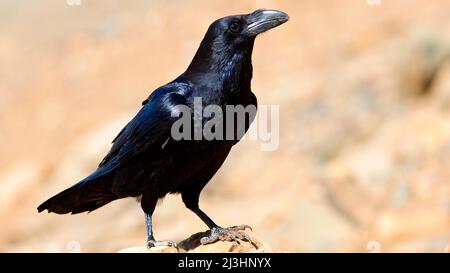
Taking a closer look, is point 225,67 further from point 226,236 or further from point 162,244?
point 162,244

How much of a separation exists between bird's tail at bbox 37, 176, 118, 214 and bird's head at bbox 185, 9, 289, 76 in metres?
1.23

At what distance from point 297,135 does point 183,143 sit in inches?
353

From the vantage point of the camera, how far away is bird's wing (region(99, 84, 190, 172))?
7.43 metres

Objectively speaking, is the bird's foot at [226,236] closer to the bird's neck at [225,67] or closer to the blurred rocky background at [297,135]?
the bird's neck at [225,67]

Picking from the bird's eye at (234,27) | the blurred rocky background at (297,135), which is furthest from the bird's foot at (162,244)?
the blurred rocky background at (297,135)

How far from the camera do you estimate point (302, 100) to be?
16.9m

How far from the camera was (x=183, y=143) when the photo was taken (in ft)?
23.9

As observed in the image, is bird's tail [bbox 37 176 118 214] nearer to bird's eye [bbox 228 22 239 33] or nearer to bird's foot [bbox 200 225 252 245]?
bird's foot [bbox 200 225 252 245]

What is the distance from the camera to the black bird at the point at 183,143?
7363mm

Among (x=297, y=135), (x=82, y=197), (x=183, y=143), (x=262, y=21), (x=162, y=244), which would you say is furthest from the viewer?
(x=297, y=135)

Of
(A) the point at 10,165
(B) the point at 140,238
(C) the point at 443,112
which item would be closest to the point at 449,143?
(C) the point at 443,112

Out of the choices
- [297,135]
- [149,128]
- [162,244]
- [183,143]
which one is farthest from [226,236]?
[297,135]

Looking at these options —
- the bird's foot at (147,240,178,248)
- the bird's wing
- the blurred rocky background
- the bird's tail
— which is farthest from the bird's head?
the blurred rocky background
